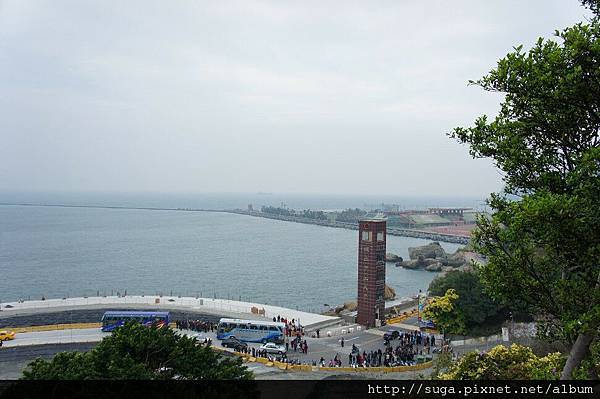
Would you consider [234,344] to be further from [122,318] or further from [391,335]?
[391,335]

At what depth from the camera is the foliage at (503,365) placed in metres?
9.40

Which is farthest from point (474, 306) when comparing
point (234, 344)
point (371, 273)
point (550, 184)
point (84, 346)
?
point (550, 184)

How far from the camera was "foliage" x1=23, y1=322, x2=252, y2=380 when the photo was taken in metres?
10.1

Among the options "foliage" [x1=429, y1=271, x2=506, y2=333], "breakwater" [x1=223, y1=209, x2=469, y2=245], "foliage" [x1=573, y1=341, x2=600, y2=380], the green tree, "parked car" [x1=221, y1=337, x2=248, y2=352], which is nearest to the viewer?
the green tree

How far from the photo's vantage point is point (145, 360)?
11086 mm

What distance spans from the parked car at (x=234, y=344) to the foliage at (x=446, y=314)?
28.7 feet

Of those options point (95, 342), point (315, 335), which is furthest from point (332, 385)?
point (95, 342)

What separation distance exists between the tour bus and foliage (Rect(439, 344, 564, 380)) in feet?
43.9

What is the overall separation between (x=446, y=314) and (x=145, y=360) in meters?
16.6

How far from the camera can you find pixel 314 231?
12175 cm

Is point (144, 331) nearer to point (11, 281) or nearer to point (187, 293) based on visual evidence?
point (187, 293)

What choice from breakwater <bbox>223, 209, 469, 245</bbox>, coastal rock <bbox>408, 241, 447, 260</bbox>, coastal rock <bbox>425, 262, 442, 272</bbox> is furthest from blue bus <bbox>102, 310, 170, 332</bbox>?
breakwater <bbox>223, 209, 469, 245</bbox>

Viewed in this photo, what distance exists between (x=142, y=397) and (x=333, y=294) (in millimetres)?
40843

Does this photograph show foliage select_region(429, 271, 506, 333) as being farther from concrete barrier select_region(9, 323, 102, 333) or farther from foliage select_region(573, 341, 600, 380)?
concrete barrier select_region(9, 323, 102, 333)
